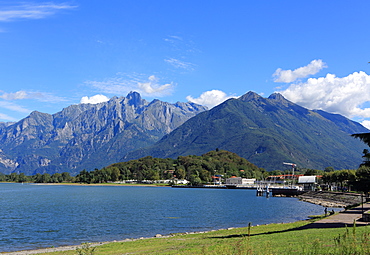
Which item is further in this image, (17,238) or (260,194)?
(260,194)

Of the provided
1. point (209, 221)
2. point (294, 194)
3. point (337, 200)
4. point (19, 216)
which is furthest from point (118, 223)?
point (294, 194)

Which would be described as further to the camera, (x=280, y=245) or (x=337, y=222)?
(x=337, y=222)

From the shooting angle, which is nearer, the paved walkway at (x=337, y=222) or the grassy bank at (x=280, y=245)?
the grassy bank at (x=280, y=245)

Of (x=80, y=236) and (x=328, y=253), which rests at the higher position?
(x=328, y=253)

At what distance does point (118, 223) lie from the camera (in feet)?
188

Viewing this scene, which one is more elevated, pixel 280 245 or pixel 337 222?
pixel 280 245

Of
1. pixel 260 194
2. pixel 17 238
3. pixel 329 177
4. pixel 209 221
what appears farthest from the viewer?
pixel 260 194

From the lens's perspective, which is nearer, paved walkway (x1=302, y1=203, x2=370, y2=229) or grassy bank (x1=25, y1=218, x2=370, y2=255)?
grassy bank (x1=25, y1=218, x2=370, y2=255)

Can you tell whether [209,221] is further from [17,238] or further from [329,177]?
[329,177]

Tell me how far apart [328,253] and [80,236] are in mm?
35612

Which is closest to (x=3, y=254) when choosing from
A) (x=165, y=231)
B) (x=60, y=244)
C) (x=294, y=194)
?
(x=60, y=244)

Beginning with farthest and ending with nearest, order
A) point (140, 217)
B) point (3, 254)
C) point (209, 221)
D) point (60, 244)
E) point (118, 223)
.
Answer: point (140, 217) < point (209, 221) < point (118, 223) < point (60, 244) < point (3, 254)

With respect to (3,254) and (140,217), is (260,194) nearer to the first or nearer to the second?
(140,217)

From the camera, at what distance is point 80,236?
44719 mm
